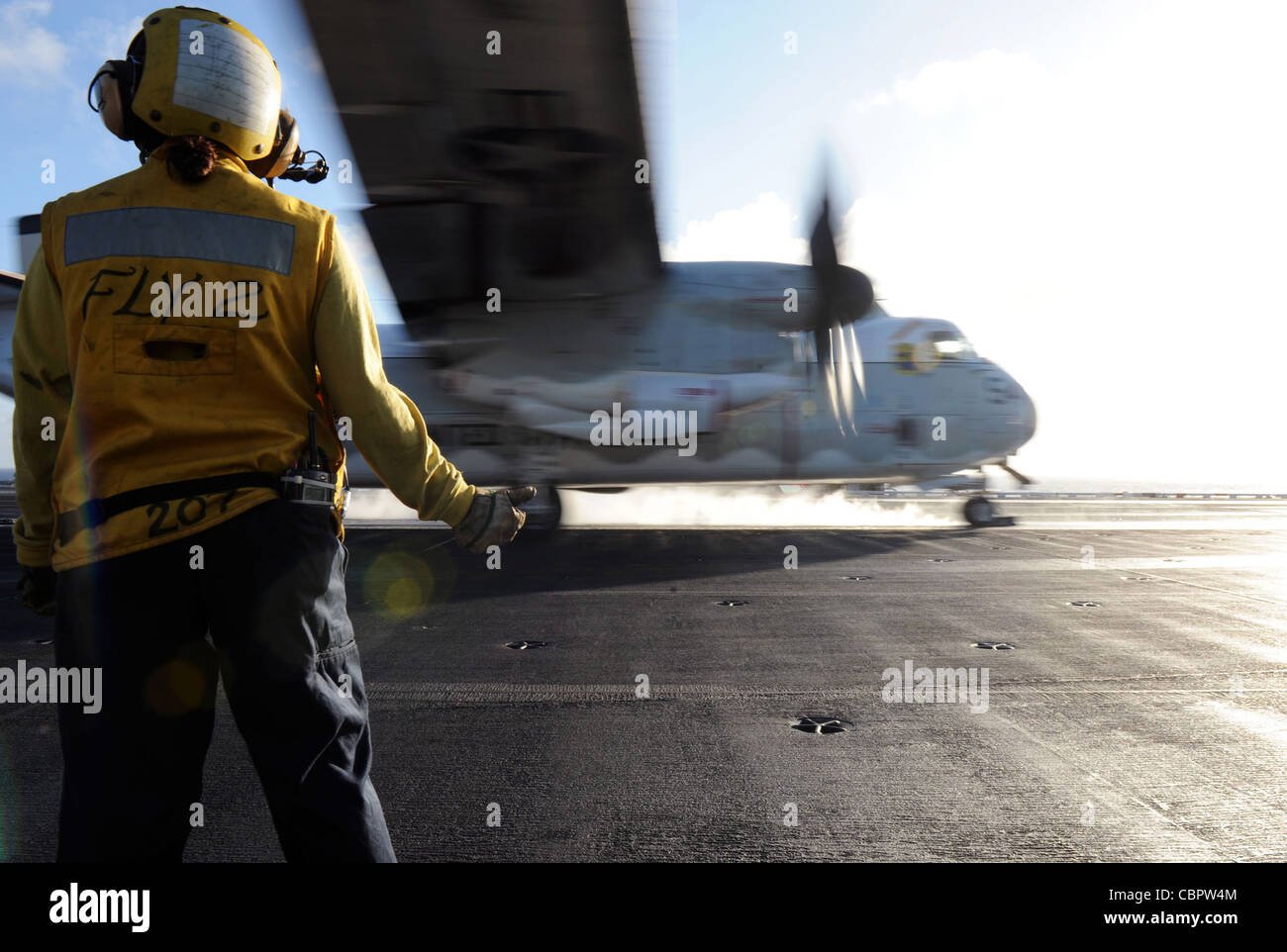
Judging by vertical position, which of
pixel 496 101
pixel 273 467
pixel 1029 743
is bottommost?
pixel 1029 743

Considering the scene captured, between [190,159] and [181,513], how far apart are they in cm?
84

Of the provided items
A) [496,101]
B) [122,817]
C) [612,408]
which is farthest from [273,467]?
[612,408]

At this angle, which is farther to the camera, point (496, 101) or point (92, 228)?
point (496, 101)

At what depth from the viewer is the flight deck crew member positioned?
1691mm

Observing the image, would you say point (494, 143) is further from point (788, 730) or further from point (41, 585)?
point (41, 585)

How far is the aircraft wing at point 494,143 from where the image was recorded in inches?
308

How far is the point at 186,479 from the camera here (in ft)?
5.71

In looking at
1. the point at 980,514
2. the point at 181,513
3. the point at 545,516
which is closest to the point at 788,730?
the point at 181,513

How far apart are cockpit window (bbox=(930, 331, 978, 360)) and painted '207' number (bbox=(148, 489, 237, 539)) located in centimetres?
1645

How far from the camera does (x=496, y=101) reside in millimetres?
8930

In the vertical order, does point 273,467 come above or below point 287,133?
below

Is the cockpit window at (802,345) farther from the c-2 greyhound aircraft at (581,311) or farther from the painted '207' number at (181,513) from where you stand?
the painted '207' number at (181,513)
